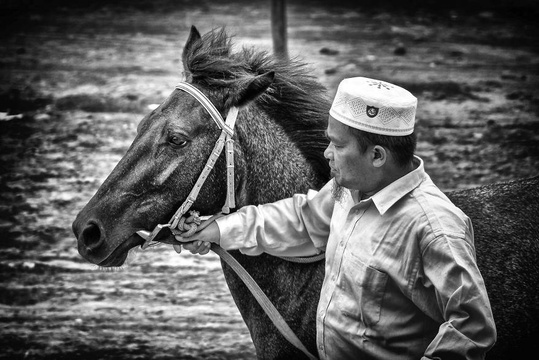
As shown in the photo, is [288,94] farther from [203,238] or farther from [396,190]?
[396,190]

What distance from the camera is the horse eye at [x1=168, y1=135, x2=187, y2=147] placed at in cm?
307

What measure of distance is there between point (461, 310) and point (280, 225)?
3.32ft

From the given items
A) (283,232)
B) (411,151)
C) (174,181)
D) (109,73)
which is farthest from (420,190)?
(109,73)

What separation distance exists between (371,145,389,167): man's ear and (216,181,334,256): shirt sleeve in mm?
544

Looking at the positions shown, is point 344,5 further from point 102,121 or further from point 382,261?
point 382,261

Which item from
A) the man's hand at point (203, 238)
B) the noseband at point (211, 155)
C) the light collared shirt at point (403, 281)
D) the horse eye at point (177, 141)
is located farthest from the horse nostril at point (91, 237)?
the light collared shirt at point (403, 281)

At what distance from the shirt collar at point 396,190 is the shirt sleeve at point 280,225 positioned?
51 cm

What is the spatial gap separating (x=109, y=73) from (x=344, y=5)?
525cm

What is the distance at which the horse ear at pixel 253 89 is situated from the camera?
3055mm

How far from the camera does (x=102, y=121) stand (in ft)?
29.4

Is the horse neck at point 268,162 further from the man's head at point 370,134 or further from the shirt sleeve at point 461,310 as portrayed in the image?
the shirt sleeve at point 461,310

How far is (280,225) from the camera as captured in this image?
314cm

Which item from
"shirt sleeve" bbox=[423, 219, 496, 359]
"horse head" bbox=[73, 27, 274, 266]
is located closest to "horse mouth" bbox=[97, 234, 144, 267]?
"horse head" bbox=[73, 27, 274, 266]

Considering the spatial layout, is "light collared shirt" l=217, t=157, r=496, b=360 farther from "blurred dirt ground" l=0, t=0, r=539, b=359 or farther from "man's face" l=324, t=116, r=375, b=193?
"blurred dirt ground" l=0, t=0, r=539, b=359
